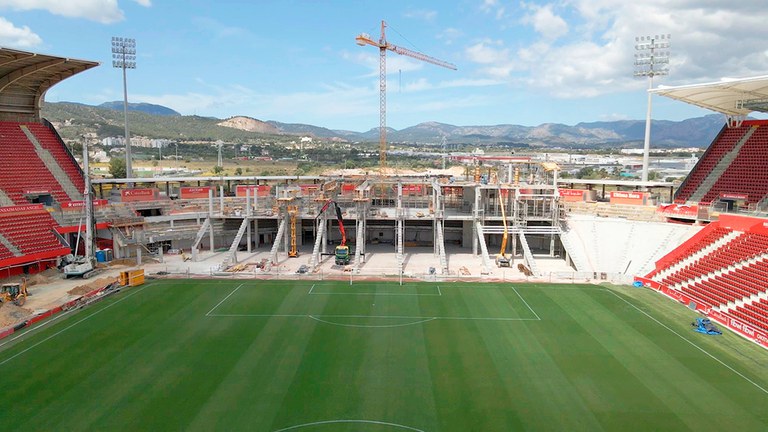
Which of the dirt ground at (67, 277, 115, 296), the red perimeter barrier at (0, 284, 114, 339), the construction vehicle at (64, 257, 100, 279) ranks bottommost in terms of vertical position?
the red perimeter barrier at (0, 284, 114, 339)

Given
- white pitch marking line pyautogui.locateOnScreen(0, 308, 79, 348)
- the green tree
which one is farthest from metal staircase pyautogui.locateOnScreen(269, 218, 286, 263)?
the green tree

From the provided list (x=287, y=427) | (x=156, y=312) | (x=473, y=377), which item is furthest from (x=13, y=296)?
(x=473, y=377)

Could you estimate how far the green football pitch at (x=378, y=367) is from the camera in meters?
16.1

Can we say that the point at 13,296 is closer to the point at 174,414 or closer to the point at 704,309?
the point at 174,414

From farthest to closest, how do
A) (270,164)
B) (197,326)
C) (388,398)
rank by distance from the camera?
1. (270,164)
2. (197,326)
3. (388,398)

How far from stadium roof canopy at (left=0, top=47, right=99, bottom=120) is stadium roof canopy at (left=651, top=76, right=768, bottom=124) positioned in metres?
50.8

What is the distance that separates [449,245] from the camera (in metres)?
48.2

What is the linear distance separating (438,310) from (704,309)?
589 inches

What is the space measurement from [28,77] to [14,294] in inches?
1030

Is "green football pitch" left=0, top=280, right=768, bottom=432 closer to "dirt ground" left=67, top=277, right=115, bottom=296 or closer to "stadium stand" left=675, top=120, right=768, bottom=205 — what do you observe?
"dirt ground" left=67, top=277, right=115, bottom=296

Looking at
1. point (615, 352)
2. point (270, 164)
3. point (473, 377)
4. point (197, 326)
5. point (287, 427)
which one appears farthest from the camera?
point (270, 164)

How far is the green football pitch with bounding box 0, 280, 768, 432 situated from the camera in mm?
16094

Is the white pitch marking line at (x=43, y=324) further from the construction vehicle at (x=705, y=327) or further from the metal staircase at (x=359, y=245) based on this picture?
the construction vehicle at (x=705, y=327)

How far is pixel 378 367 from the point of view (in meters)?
19.9
